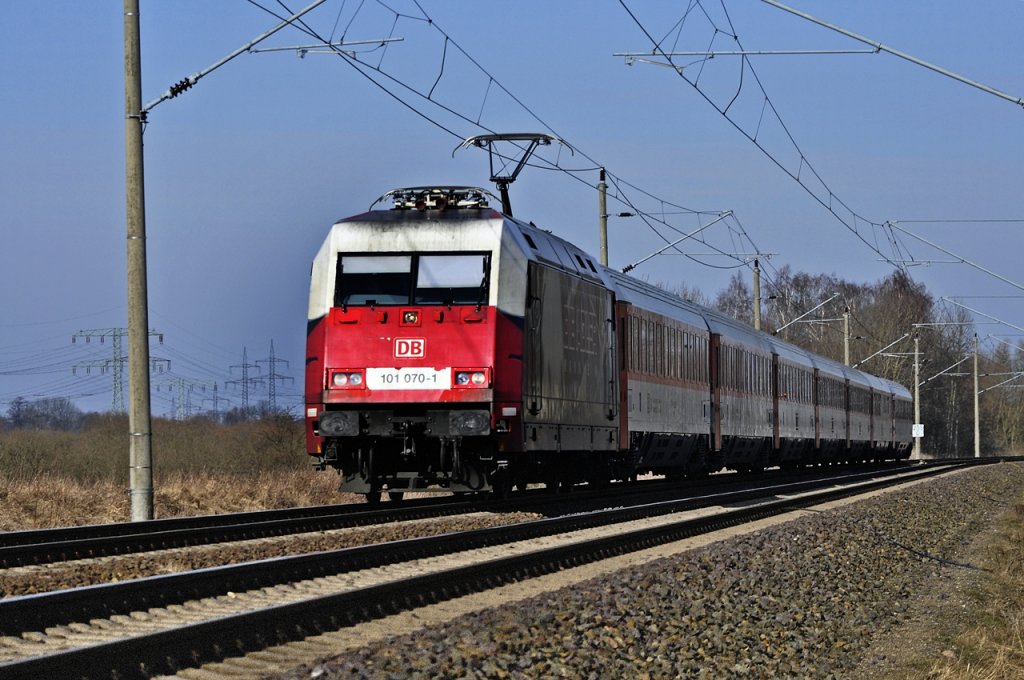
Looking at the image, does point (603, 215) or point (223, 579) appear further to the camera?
point (603, 215)

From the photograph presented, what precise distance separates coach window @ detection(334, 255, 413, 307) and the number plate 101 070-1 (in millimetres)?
903

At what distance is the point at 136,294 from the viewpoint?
61.8 feet

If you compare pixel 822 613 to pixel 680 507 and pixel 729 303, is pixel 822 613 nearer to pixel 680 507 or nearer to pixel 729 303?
pixel 680 507

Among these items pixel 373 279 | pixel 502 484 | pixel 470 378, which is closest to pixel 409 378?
pixel 470 378

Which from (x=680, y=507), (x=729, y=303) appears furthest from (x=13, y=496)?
(x=729, y=303)

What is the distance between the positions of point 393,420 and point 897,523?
24.1 ft

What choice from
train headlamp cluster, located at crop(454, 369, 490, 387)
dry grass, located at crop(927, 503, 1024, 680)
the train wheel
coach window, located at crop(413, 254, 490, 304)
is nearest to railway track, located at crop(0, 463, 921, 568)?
the train wheel

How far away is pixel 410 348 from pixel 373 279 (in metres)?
1.08

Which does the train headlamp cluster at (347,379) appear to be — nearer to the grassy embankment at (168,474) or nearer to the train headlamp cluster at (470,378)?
the train headlamp cluster at (470,378)

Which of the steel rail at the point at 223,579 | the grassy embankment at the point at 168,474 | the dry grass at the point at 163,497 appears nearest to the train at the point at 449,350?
the steel rail at the point at 223,579

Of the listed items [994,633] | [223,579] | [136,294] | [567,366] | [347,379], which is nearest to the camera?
[223,579]

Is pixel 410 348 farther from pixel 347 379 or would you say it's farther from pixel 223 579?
pixel 223 579

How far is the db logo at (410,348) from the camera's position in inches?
696

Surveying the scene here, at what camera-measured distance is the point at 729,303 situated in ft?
413
